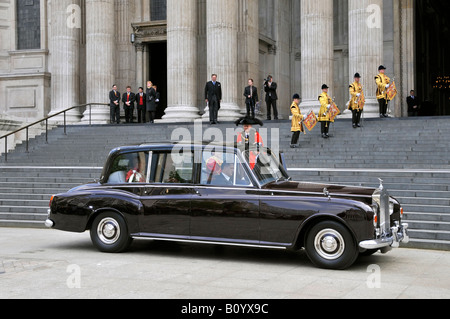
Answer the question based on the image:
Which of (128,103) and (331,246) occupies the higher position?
(128,103)

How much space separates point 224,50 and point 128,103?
4.38m

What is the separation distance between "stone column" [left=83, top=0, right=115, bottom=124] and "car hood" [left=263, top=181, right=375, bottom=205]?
54.7ft

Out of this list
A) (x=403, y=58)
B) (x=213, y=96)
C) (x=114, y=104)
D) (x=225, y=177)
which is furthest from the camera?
(x=403, y=58)

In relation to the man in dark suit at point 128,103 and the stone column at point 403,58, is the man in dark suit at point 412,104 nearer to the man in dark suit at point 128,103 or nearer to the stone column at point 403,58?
the stone column at point 403,58

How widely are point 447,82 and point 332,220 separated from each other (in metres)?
32.6

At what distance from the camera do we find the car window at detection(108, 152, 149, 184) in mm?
9750

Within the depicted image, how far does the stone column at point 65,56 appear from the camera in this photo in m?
25.3

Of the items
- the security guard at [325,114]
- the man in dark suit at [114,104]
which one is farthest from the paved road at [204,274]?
the man in dark suit at [114,104]

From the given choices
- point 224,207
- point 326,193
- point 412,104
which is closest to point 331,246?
point 326,193

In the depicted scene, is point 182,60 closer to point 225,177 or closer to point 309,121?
point 309,121

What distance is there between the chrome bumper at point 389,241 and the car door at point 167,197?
2.73 meters

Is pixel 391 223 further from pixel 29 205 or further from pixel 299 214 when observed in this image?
pixel 29 205

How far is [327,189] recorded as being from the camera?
8781 mm

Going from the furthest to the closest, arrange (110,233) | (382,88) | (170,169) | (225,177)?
(382,88)
(110,233)
(170,169)
(225,177)
